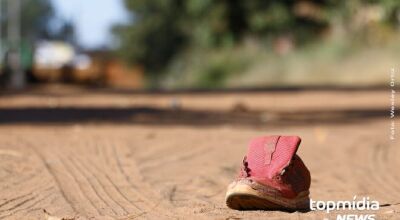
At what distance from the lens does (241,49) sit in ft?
149

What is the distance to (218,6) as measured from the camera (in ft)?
117

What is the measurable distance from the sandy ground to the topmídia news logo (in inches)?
3.6

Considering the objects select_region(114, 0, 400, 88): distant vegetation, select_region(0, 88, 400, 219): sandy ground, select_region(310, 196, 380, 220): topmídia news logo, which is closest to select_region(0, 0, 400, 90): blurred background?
select_region(114, 0, 400, 88): distant vegetation

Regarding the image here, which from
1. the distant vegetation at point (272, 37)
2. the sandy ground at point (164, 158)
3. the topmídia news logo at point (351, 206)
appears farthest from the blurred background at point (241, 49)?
the topmídia news logo at point (351, 206)

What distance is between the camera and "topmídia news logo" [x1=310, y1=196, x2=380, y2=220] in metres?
7.20

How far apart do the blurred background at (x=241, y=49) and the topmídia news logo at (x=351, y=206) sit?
1878cm

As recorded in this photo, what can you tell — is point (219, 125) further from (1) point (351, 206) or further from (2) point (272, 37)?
(2) point (272, 37)

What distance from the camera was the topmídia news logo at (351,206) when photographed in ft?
23.6

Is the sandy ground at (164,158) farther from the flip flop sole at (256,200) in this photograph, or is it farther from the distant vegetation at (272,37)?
the distant vegetation at (272,37)

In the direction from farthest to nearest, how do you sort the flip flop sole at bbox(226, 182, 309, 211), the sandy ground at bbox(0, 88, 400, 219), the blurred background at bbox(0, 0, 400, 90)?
the blurred background at bbox(0, 0, 400, 90) → the sandy ground at bbox(0, 88, 400, 219) → the flip flop sole at bbox(226, 182, 309, 211)

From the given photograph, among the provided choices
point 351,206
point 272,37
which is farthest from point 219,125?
point 272,37

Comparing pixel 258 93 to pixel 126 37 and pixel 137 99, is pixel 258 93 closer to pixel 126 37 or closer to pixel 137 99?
pixel 137 99

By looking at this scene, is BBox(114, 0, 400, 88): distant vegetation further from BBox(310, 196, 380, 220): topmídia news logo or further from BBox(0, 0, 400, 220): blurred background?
BBox(310, 196, 380, 220): topmídia news logo

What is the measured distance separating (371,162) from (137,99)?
14.9m
